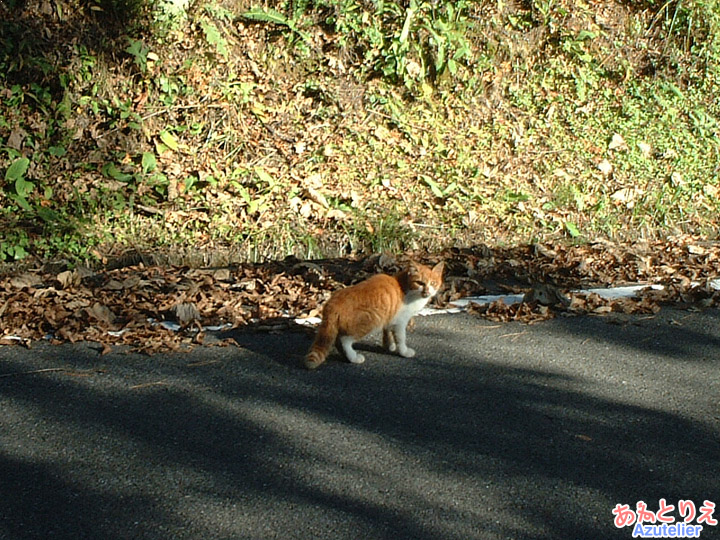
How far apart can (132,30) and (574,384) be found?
796 cm

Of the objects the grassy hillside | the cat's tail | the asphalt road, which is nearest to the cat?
the cat's tail

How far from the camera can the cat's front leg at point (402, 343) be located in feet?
18.1

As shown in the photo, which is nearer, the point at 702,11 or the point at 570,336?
the point at 570,336

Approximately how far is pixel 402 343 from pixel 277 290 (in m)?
1.56

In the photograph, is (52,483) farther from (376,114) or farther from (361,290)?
(376,114)

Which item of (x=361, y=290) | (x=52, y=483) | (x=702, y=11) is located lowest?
(x=52, y=483)

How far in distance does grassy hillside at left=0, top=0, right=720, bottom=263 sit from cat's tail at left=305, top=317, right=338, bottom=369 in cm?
327

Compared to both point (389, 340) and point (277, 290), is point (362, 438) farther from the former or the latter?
point (277, 290)

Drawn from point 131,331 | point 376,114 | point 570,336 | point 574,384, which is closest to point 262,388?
point 131,331

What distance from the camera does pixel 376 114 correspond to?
11.6 m

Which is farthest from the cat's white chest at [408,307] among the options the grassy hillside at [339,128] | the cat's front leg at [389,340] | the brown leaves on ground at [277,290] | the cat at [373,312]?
the grassy hillside at [339,128]

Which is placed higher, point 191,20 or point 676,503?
point 191,20

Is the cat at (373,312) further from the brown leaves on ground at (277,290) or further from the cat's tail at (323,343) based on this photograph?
the brown leaves on ground at (277,290)

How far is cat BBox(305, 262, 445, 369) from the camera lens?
208 inches
